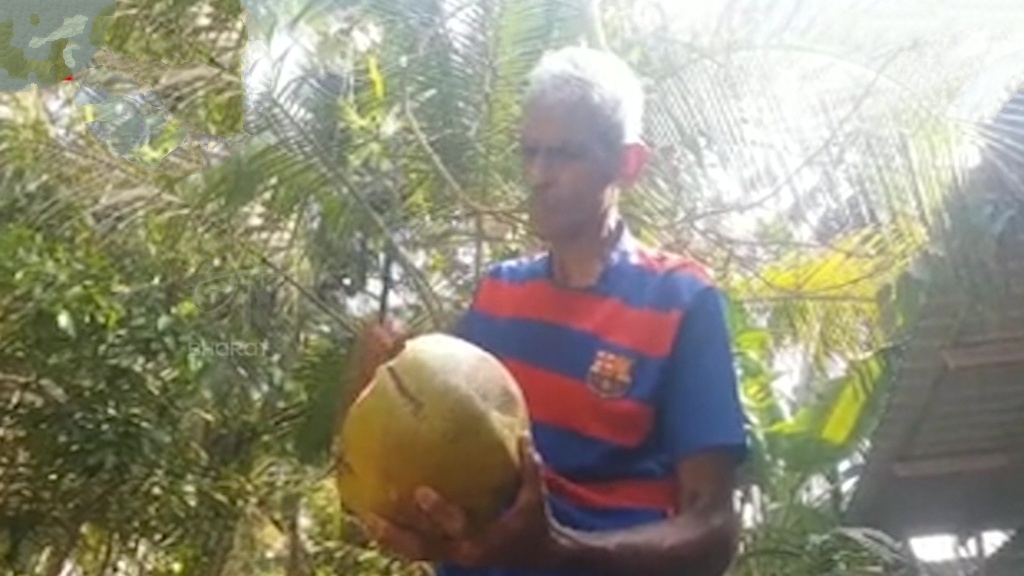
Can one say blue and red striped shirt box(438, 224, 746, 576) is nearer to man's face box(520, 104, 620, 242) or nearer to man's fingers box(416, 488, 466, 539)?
man's face box(520, 104, 620, 242)

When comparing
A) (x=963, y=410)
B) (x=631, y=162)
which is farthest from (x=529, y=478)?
(x=963, y=410)

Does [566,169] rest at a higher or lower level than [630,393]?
higher

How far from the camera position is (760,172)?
327 cm

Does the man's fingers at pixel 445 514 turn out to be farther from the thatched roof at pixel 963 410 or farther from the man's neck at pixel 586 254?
the thatched roof at pixel 963 410

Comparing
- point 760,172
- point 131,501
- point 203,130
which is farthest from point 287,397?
point 760,172

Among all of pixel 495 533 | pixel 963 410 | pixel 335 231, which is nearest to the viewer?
pixel 495 533

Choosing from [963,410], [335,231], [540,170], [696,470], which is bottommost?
[963,410]

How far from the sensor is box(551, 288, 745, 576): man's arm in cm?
84

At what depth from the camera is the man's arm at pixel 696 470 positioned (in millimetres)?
838

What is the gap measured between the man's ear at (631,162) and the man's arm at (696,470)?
9 centimetres

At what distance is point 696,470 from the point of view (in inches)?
35.7

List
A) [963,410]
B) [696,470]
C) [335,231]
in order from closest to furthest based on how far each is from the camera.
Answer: [696,470]
[963,410]
[335,231]

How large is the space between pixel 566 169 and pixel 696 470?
0.19 metres

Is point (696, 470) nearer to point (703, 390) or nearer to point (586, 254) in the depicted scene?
point (703, 390)
